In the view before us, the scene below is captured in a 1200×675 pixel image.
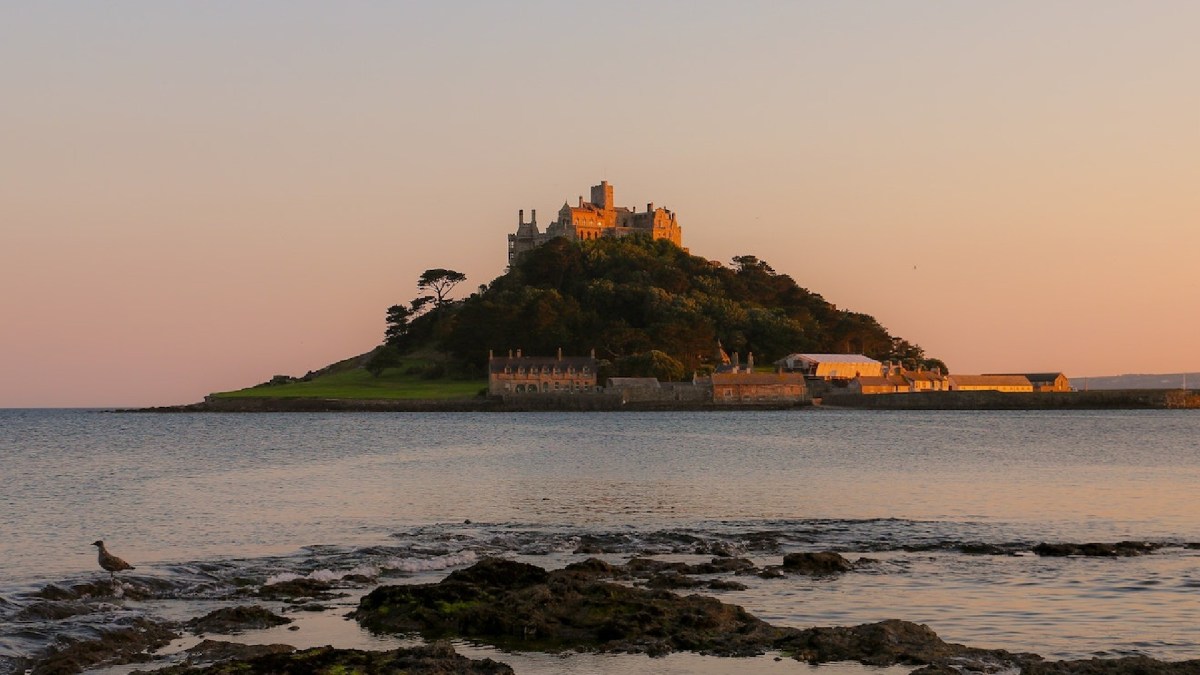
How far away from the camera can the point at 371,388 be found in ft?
518

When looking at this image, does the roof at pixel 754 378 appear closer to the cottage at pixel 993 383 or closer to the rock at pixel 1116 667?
the cottage at pixel 993 383

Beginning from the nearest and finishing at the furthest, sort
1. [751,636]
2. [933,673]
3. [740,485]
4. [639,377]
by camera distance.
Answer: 1. [933,673]
2. [751,636]
3. [740,485]
4. [639,377]

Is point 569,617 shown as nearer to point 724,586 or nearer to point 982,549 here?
point 724,586

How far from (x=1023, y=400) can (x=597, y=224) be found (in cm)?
6626

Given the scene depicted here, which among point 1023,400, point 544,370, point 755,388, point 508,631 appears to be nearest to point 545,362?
point 544,370

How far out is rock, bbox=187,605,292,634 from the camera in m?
16.6

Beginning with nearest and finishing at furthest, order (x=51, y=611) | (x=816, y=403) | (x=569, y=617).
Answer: (x=569, y=617)
(x=51, y=611)
(x=816, y=403)

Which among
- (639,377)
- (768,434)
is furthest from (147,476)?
(639,377)

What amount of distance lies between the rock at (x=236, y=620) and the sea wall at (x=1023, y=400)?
135m

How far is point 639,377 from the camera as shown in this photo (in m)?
147

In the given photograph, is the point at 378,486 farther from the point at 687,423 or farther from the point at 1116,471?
the point at 687,423

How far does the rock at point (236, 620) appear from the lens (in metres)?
16.6

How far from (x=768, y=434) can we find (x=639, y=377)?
6353 centimetres

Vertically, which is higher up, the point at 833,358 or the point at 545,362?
the point at 833,358
